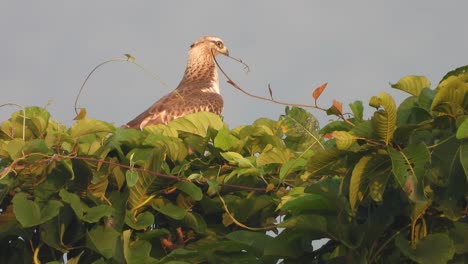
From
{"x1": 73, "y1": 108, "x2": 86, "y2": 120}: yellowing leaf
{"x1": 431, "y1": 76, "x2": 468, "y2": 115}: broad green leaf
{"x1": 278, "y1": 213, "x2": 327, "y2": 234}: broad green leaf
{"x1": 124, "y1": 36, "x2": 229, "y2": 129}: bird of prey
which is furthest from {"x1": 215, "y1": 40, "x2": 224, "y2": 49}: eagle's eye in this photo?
{"x1": 431, "y1": 76, "x2": 468, "y2": 115}: broad green leaf

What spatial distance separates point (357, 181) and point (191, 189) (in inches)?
59.0

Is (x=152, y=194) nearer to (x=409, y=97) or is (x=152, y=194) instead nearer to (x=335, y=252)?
(x=335, y=252)

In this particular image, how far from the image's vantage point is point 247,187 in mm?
6395

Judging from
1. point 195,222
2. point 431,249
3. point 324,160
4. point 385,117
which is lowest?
point 195,222

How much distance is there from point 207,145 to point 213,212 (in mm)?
473

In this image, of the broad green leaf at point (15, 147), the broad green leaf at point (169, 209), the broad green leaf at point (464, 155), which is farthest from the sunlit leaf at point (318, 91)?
the broad green leaf at point (15, 147)

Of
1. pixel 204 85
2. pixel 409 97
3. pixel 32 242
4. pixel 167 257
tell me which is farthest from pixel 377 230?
pixel 204 85

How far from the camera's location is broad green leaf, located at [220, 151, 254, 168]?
6.29 metres

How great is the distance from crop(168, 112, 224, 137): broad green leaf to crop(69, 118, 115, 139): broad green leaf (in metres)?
0.49

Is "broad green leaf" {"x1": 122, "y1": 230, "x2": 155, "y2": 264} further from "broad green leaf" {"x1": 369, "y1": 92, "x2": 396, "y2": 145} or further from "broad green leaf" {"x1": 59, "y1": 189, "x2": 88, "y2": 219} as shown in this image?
"broad green leaf" {"x1": 369, "y1": 92, "x2": 396, "y2": 145}

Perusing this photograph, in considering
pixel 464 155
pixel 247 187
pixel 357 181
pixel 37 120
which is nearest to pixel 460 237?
pixel 464 155

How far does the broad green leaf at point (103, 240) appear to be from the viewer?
6082 mm

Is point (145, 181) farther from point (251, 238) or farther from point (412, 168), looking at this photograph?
point (412, 168)

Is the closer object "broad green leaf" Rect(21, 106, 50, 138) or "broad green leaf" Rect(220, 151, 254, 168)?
"broad green leaf" Rect(220, 151, 254, 168)
